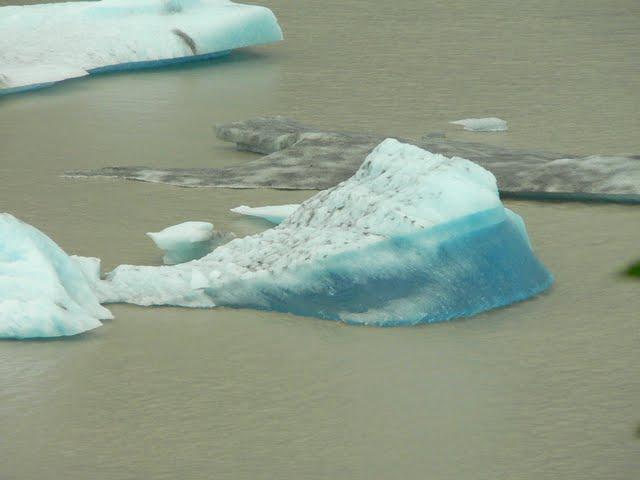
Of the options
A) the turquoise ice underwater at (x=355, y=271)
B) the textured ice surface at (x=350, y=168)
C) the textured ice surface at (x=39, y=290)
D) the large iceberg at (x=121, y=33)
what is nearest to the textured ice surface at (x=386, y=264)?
the turquoise ice underwater at (x=355, y=271)

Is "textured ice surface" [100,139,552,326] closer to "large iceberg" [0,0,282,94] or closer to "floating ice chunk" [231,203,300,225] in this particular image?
"floating ice chunk" [231,203,300,225]

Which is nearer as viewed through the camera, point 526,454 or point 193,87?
point 526,454

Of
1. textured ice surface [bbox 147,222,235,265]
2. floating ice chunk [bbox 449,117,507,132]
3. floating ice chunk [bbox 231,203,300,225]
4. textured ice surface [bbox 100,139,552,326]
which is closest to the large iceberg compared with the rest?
floating ice chunk [bbox 449,117,507,132]

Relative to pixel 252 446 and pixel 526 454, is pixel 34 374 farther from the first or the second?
pixel 526 454

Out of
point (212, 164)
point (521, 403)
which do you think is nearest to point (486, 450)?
point (521, 403)

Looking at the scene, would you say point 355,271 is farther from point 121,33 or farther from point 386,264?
point 121,33

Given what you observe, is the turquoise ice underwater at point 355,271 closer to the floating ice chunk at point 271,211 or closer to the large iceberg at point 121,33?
the floating ice chunk at point 271,211

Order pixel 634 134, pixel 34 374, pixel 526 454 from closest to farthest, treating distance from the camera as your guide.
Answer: pixel 526 454
pixel 34 374
pixel 634 134
